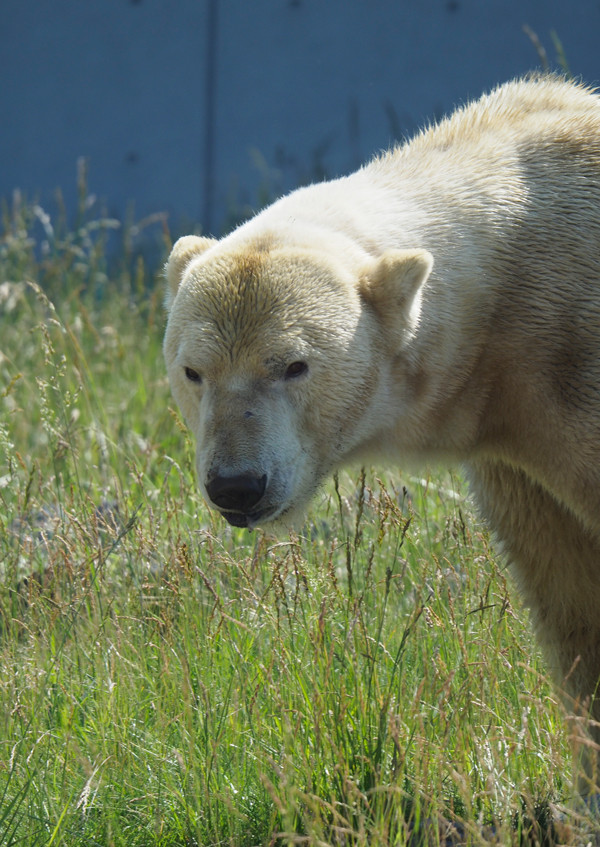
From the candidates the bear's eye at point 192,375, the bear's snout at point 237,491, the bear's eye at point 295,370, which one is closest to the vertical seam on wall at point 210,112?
the bear's eye at point 192,375

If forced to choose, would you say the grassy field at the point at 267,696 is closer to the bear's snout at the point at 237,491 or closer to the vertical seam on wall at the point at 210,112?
the bear's snout at the point at 237,491

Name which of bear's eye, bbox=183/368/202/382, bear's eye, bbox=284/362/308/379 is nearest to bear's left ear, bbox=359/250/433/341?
bear's eye, bbox=284/362/308/379

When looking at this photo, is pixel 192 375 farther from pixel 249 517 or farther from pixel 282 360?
pixel 249 517

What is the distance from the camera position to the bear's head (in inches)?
97.5

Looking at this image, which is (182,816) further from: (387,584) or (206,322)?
(206,322)

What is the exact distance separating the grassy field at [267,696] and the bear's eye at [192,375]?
435mm

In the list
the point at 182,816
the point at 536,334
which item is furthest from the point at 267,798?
the point at 536,334

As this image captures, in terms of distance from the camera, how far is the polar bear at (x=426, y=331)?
2551mm

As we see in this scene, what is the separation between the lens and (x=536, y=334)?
2.72 metres

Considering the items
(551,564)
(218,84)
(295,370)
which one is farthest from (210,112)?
(295,370)

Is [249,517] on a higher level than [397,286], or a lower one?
lower

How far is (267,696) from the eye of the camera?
274cm

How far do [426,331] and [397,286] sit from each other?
18 centimetres

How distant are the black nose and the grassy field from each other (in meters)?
0.25
